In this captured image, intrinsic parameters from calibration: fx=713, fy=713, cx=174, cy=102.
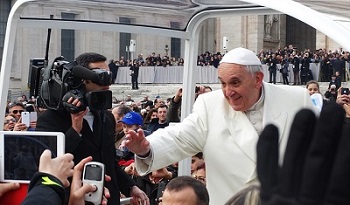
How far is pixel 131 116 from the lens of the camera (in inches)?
269

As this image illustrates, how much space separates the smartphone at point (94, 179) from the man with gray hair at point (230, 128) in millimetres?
650

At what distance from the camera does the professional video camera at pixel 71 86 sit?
3270 millimetres

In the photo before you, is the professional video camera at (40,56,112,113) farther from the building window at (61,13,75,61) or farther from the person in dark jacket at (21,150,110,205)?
the building window at (61,13,75,61)

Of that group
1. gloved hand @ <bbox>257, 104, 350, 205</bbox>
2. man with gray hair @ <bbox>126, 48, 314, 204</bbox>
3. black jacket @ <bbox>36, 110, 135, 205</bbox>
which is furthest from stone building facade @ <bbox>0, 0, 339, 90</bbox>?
gloved hand @ <bbox>257, 104, 350, 205</bbox>

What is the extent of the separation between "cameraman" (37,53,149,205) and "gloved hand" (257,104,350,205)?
2397 mm

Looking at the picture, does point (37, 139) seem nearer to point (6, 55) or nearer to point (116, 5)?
point (6, 55)

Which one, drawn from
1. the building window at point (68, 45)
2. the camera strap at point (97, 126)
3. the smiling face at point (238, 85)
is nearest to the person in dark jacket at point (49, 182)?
the smiling face at point (238, 85)

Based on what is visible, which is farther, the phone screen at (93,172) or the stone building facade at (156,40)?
the stone building facade at (156,40)

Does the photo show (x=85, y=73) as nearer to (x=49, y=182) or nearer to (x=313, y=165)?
(x=49, y=182)

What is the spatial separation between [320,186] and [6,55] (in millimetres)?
3065

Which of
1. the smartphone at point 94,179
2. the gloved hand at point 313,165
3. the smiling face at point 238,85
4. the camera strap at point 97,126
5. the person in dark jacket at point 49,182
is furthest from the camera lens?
the camera strap at point 97,126

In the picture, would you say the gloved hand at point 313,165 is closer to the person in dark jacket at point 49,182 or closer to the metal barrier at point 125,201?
the person in dark jacket at point 49,182

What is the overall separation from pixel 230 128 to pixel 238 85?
9.2 inches

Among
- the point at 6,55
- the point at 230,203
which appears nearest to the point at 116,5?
the point at 6,55
